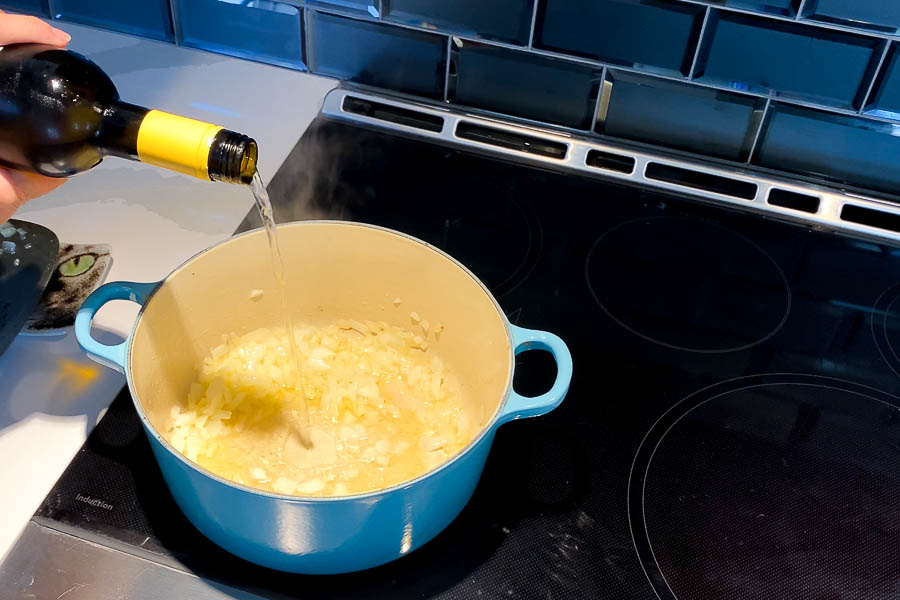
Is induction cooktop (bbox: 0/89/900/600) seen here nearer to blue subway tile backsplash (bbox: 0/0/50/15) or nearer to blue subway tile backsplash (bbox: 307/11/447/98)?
blue subway tile backsplash (bbox: 307/11/447/98)

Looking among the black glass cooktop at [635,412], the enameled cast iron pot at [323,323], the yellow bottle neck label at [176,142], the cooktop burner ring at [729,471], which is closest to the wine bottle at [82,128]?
the yellow bottle neck label at [176,142]

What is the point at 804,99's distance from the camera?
32.8 inches

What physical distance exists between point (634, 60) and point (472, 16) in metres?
0.18

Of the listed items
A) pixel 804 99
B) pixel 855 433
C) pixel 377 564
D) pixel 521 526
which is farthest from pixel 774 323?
pixel 377 564

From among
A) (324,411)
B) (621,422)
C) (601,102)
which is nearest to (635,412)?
(621,422)

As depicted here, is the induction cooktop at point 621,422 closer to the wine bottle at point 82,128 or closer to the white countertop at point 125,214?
the white countertop at point 125,214

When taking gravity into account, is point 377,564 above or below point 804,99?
below

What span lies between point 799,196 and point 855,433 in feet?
1.00

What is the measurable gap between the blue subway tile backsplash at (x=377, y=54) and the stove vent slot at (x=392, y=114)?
0.09 ft

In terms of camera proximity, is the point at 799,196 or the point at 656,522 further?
the point at 799,196

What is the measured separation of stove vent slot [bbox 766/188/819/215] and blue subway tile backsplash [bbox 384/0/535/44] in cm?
32

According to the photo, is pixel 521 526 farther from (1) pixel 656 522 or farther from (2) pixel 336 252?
(2) pixel 336 252

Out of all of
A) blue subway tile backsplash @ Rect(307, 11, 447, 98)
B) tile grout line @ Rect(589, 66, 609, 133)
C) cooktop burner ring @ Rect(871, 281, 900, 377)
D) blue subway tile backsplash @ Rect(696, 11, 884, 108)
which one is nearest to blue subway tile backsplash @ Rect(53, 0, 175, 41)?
blue subway tile backsplash @ Rect(307, 11, 447, 98)

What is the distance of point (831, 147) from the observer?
87cm
